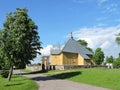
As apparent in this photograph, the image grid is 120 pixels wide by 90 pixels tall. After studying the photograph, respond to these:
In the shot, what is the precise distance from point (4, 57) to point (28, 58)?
3.62 metres

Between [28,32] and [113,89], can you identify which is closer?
[113,89]

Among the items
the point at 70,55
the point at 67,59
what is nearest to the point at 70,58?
the point at 70,55

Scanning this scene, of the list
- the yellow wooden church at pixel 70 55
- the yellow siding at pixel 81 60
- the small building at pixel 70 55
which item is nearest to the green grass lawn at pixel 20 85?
the small building at pixel 70 55

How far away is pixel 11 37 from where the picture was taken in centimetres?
4103

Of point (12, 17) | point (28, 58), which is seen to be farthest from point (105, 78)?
point (12, 17)

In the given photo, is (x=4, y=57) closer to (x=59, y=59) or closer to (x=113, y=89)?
(x=113, y=89)

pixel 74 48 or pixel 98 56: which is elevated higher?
pixel 74 48

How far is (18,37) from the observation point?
40438 millimetres

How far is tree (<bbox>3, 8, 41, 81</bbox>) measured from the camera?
134 ft

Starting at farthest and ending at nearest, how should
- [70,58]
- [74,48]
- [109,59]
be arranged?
1. [109,59]
2. [74,48]
3. [70,58]

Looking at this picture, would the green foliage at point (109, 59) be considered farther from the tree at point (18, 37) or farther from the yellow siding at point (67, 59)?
Answer: the tree at point (18, 37)

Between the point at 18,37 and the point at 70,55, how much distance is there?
33.3m

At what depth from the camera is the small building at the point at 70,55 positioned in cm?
7026

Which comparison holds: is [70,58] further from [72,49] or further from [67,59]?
[72,49]
